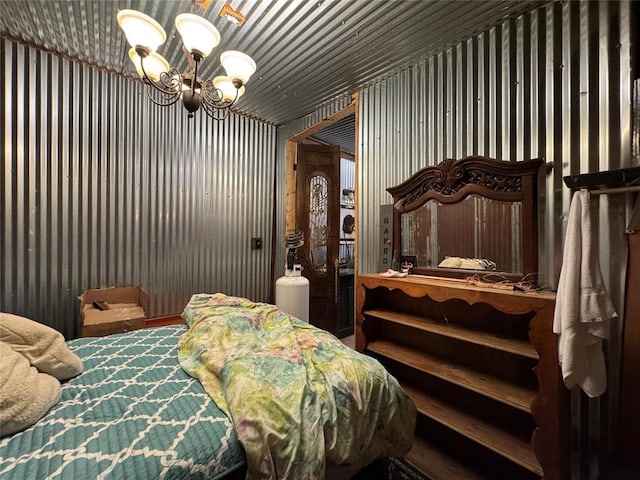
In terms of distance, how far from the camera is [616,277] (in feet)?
4.50

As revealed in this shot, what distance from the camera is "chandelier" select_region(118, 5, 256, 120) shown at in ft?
4.40

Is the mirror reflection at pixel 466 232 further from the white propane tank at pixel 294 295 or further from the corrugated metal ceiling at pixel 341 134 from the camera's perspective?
the corrugated metal ceiling at pixel 341 134

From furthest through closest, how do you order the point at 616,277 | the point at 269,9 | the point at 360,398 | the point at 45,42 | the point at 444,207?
1. the point at 45,42
2. the point at 444,207
3. the point at 269,9
4. the point at 616,277
5. the point at 360,398

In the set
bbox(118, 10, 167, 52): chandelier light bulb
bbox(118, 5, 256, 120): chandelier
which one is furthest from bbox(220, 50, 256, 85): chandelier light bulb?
bbox(118, 10, 167, 52): chandelier light bulb

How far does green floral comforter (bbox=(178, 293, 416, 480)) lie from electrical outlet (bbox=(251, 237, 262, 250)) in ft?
6.54

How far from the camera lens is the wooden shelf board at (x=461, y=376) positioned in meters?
1.47

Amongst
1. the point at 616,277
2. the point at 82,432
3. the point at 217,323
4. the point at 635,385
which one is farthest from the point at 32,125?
the point at 635,385

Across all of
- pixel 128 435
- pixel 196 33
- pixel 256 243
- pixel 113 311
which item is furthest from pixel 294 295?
pixel 196 33

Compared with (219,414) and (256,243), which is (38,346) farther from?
(256,243)

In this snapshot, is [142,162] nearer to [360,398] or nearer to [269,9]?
[269,9]

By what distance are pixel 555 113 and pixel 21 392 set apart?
2.74 meters

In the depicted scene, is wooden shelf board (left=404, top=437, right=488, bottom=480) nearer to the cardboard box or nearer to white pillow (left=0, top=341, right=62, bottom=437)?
white pillow (left=0, top=341, right=62, bottom=437)

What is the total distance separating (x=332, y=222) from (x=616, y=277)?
2605 millimetres

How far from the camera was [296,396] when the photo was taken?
1076mm
